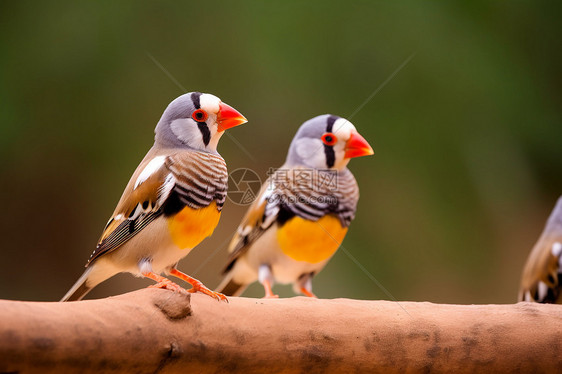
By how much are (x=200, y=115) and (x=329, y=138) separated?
1.68 feet

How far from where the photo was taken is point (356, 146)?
1.65m

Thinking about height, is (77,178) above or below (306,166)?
below

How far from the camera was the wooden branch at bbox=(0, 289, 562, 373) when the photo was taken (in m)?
0.91

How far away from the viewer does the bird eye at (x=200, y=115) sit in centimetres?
129

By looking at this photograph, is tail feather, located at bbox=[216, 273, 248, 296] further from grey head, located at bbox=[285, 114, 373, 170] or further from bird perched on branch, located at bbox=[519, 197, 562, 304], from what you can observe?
bird perched on branch, located at bbox=[519, 197, 562, 304]

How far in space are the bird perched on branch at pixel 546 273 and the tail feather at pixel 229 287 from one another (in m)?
1.02

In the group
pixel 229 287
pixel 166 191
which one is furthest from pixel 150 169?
pixel 229 287

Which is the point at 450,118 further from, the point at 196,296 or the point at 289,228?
the point at 196,296

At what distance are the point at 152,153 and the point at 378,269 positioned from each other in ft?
5.07

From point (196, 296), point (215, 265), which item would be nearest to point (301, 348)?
point (196, 296)

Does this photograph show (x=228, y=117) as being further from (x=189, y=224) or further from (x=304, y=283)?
(x=304, y=283)

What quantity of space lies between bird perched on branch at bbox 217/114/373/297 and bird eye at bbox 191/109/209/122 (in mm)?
482

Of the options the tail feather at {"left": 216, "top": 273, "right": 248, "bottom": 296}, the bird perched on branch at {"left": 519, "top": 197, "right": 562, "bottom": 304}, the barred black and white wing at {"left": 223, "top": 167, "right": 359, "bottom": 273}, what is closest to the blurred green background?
the tail feather at {"left": 216, "top": 273, "right": 248, "bottom": 296}

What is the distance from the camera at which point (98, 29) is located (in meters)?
2.19
